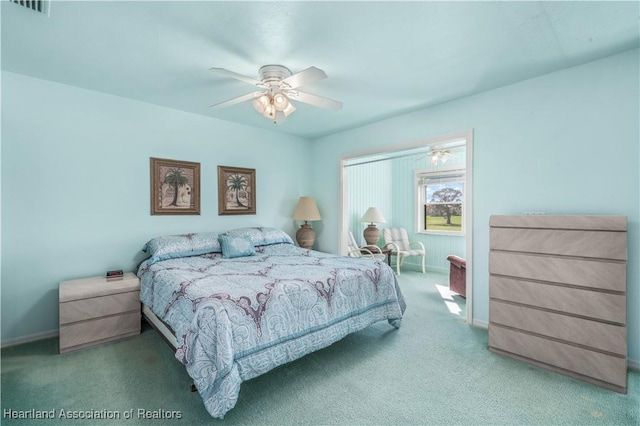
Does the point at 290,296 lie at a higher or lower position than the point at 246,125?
lower

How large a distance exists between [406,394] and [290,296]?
1020 millimetres

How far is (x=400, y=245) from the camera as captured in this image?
19.9 ft

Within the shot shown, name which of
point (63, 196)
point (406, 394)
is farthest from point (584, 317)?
point (63, 196)

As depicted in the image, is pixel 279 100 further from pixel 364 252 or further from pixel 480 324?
pixel 364 252

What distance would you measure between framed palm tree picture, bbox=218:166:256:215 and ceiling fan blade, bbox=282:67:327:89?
6.97ft

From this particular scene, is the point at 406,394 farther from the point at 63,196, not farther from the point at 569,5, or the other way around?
the point at 63,196

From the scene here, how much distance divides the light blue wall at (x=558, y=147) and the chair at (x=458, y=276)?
3.12 ft

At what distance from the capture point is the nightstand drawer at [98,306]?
2538 millimetres

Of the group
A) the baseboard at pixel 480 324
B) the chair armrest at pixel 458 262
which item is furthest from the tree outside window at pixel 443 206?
the baseboard at pixel 480 324

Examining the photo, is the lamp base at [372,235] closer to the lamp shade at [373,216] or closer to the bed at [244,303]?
the lamp shade at [373,216]

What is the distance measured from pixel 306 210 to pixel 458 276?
241 cm

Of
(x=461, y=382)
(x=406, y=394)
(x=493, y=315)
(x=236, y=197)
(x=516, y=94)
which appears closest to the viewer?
(x=406, y=394)

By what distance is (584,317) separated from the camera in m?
2.17

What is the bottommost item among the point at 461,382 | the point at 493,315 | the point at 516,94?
the point at 461,382
